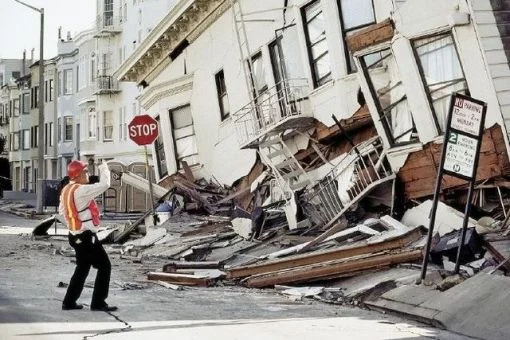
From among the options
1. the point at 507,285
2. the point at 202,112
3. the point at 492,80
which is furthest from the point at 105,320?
the point at 202,112

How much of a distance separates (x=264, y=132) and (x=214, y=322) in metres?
8.70

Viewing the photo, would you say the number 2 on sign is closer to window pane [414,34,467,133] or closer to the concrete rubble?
the concrete rubble

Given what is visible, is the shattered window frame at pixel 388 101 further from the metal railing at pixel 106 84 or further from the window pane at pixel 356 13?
the metal railing at pixel 106 84

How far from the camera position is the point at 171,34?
1019 inches

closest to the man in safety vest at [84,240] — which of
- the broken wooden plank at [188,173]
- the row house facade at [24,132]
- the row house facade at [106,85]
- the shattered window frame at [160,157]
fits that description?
the broken wooden plank at [188,173]

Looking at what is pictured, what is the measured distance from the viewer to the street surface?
25.6 feet

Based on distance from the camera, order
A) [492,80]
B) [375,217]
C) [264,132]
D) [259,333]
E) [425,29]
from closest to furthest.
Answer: [259,333]
[492,80]
[425,29]
[375,217]
[264,132]

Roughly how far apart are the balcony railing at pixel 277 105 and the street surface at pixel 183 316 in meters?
5.81

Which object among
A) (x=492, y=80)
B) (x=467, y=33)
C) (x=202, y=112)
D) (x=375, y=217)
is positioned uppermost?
(x=202, y=112)

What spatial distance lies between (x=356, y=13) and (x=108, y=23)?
38.9m

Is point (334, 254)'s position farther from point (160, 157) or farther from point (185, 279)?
point (160, 157)

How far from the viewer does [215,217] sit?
65.4 ft

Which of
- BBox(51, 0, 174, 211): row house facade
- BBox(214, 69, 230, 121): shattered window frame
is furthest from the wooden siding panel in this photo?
BBox(51, 0, 174, 211): row house facade

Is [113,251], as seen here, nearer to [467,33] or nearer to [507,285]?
[467,33]
